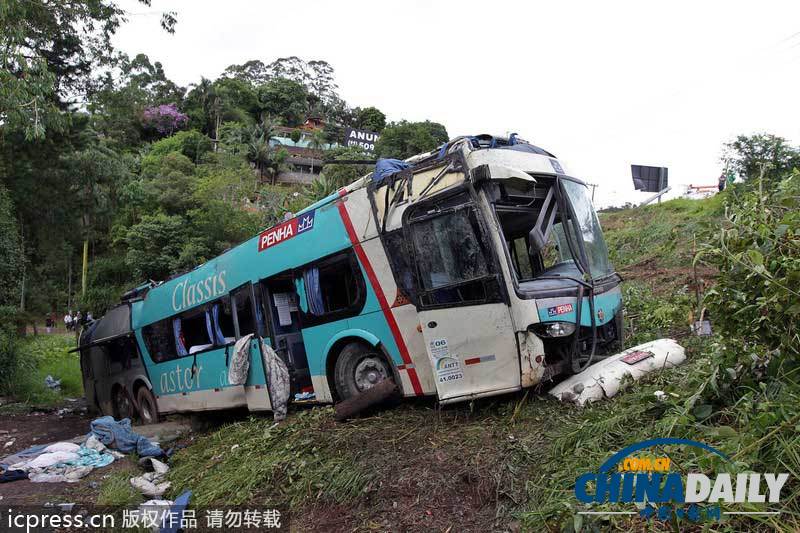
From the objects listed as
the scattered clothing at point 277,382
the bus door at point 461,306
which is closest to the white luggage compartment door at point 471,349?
the bus door at point 461,306

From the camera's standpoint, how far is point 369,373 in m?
6.53

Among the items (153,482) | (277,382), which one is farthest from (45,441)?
(277,382)

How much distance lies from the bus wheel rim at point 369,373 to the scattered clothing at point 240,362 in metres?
2.18

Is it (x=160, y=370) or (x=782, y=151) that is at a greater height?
(x=782, y=151)

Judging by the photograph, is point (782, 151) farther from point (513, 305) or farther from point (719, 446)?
point (719, 446)

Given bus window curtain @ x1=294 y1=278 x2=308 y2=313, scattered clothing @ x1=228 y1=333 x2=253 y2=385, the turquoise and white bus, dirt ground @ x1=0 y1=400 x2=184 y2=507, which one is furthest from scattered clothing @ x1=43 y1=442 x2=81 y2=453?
bus window curtain @ x1=294 y1=278 x2=308 y2=313

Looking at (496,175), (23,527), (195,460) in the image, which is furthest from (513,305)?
(23,527)

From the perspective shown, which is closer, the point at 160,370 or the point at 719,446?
the point at 719,446

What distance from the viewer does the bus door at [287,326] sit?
7.66 meters

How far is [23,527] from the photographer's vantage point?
16.0 feet

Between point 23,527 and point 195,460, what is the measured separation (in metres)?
2.05

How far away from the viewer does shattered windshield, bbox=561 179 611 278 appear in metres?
6.05

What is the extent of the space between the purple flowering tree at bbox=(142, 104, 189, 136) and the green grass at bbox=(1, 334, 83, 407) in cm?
4164

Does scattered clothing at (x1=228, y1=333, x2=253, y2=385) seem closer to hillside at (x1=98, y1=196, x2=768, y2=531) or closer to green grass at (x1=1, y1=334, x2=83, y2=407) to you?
hillside at (x1=98, y1=196, x2=768, y2=531)
